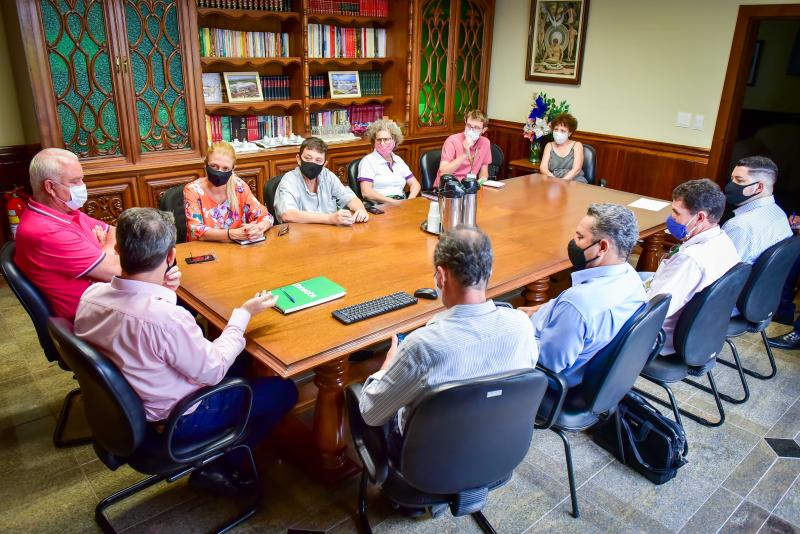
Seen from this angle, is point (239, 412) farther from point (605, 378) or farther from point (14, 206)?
point (14, 206)

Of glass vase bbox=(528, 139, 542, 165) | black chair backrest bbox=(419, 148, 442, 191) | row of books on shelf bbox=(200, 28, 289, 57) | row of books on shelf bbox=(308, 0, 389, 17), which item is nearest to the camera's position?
row of books on shelf bbox=(200, 28, 289, 57)

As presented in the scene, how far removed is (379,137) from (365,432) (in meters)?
2.62

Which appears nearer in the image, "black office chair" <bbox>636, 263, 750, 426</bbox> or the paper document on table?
"black office chair" <bbox>636, 263, 750, 426</bbox>

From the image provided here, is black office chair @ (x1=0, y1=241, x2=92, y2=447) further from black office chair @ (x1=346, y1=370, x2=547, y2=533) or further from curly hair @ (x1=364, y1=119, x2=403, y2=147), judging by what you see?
curly hair @ (x1=364, y1=119, x2=403, y2=147)

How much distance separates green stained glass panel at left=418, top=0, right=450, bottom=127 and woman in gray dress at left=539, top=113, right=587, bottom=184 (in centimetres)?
144

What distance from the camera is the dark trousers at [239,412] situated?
72.9 inches

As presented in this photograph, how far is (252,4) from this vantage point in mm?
4559

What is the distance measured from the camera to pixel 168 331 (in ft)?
5.49

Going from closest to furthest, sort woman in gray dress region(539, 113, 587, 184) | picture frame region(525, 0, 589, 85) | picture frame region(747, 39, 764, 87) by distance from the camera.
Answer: woman in gray dress region(539, 113, 587, 184)
picture frame region(525, 0, 589, 85)
picture frame region(747, 39, 764, 87)

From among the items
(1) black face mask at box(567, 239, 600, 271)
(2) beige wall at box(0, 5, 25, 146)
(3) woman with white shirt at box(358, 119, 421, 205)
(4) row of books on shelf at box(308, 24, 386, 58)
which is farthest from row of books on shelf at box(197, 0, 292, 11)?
(1) black face mask at box(567, 239, 600, 271)

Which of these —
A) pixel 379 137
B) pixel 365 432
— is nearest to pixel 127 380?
pixel 365 432

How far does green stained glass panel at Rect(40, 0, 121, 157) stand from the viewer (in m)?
3.70

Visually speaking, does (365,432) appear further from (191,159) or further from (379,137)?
(191,159)

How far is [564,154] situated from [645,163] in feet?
3.08
